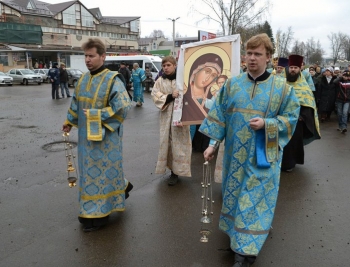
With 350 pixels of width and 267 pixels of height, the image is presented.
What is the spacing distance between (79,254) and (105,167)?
0.88m

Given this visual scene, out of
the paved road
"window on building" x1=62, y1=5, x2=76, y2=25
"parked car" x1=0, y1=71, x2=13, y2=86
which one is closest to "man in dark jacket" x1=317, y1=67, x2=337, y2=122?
the paved road

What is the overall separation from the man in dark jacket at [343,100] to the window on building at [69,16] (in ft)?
196

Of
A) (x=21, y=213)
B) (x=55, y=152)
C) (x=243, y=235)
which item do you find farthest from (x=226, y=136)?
(x=55, y=152)

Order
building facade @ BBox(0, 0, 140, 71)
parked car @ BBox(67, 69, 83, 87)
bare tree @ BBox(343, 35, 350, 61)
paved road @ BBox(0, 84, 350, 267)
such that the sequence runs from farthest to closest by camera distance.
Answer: bare tree @ BBox(343, 35, 350, 61)
building facade @ BBox(0, 0, 140, 71)
parked car @ BBox(67, 69, 83, 87)
paved road @ BBox(0, 84, 350, 267)

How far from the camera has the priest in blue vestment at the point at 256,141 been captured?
284cm

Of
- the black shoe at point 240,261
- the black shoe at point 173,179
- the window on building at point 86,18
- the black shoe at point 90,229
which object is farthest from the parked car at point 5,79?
the window on building at point 86,18

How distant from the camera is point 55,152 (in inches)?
284

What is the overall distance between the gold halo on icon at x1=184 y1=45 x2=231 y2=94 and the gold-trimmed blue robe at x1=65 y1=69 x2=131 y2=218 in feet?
3.84

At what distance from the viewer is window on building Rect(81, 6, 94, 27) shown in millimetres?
65438

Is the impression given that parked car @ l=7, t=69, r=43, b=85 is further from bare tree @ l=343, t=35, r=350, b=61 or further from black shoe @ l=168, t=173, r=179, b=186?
bare tree @ l=343, t=35, r=350, b=61

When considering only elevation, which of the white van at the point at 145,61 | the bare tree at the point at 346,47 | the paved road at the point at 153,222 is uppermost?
the bare tree at the point at 346,47

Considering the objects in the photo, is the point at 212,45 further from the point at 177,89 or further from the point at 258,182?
the point at 258,182

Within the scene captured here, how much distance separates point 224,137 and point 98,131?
4.15ft

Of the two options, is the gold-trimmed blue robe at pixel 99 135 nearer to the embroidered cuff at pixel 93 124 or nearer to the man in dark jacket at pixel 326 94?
the embroidered cuff at pixel 93 124
